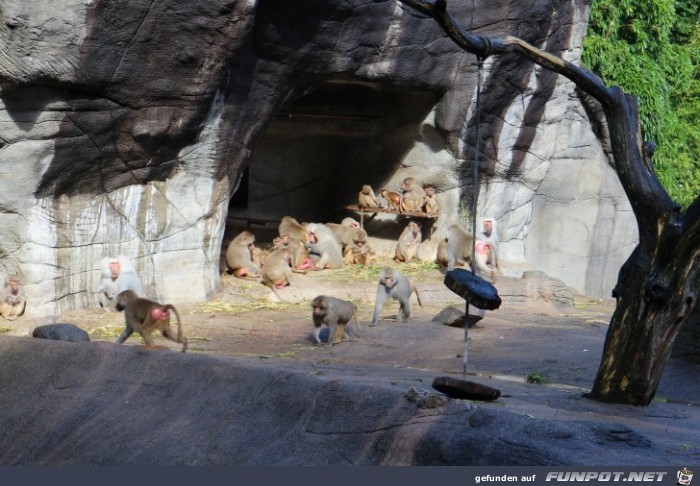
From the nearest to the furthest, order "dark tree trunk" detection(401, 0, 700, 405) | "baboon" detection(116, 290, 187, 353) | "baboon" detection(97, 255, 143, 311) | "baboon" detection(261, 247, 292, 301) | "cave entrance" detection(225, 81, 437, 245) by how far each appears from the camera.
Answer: "dark tree trunk" detection(401, 0, 700, 405) < "baboon" detection(116, 290, 187, 353) < "baboon" detection(97, 255, 143, 311) < "baboon" detection(261, 247, 292, 301) < "cave entrance" detection(225, 81, 437, 245)

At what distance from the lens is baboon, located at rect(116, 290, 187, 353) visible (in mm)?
11297

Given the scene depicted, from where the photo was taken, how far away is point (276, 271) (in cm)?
1681

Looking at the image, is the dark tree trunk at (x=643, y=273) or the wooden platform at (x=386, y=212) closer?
the dark tree trunk at (x=643, y=273)

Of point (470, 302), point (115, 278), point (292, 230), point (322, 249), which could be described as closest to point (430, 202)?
point (322, 249)

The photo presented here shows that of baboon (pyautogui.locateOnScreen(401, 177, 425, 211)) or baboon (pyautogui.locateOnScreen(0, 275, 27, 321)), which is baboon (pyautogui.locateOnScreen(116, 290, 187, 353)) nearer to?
baboon (pyautogui.locateOnScreen(0, 275, 27, 321))

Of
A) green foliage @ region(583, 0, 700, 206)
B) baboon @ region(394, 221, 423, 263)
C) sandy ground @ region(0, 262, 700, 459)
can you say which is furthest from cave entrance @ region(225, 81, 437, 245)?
green foliage @ region(583, 0, 700, 206)

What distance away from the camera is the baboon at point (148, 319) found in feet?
37.1

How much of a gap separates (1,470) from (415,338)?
22.0 ft

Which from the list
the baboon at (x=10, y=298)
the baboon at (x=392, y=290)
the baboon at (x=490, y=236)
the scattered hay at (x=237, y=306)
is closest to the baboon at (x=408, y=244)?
the baboon at (x=490, y=236)

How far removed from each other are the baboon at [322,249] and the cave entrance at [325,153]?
2043 mm

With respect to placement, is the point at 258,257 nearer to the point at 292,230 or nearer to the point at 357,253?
the point at 292,230

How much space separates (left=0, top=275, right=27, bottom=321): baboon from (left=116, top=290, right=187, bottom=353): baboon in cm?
266

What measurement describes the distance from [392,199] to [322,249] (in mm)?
1808

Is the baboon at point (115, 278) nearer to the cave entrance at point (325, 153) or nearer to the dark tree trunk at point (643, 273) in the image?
the cave entrance at point (325, 153)
